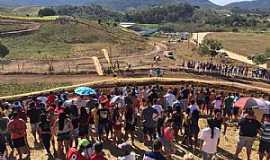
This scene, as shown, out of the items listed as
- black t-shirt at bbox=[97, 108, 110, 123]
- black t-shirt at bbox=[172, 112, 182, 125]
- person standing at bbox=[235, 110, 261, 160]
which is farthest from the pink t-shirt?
black t-shirt at bbox=[97, 108, 110, 123]

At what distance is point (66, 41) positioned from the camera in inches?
3580

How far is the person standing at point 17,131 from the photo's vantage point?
44.0 ft

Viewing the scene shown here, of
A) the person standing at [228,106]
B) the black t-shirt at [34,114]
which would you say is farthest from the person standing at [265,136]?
the black t-shirt at [34,114]

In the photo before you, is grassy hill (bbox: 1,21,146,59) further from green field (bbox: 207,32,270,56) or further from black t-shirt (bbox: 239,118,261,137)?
black t-shirt (bbox: 239,118,261,137)

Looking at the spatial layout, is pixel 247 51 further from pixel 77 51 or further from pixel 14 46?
pixel 14 46

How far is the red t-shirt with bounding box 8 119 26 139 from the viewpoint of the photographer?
528 inches

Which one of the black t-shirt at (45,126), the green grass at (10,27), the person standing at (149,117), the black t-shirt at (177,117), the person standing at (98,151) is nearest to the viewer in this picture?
the person standing at (98,151)

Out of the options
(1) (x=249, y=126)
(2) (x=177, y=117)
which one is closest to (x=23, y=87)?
(2) (x=177, y=117)

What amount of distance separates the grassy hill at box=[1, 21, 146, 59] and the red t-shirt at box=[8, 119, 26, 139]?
60725 mm

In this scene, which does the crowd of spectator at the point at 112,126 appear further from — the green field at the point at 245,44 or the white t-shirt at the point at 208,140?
the green field at the point at 245,44

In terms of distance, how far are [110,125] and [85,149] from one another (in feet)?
16.7

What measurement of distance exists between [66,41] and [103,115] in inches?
3044

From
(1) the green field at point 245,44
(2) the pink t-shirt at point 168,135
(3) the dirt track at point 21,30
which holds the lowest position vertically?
(1) the green field at point 245,44

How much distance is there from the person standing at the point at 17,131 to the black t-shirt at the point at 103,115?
8.07 ft
